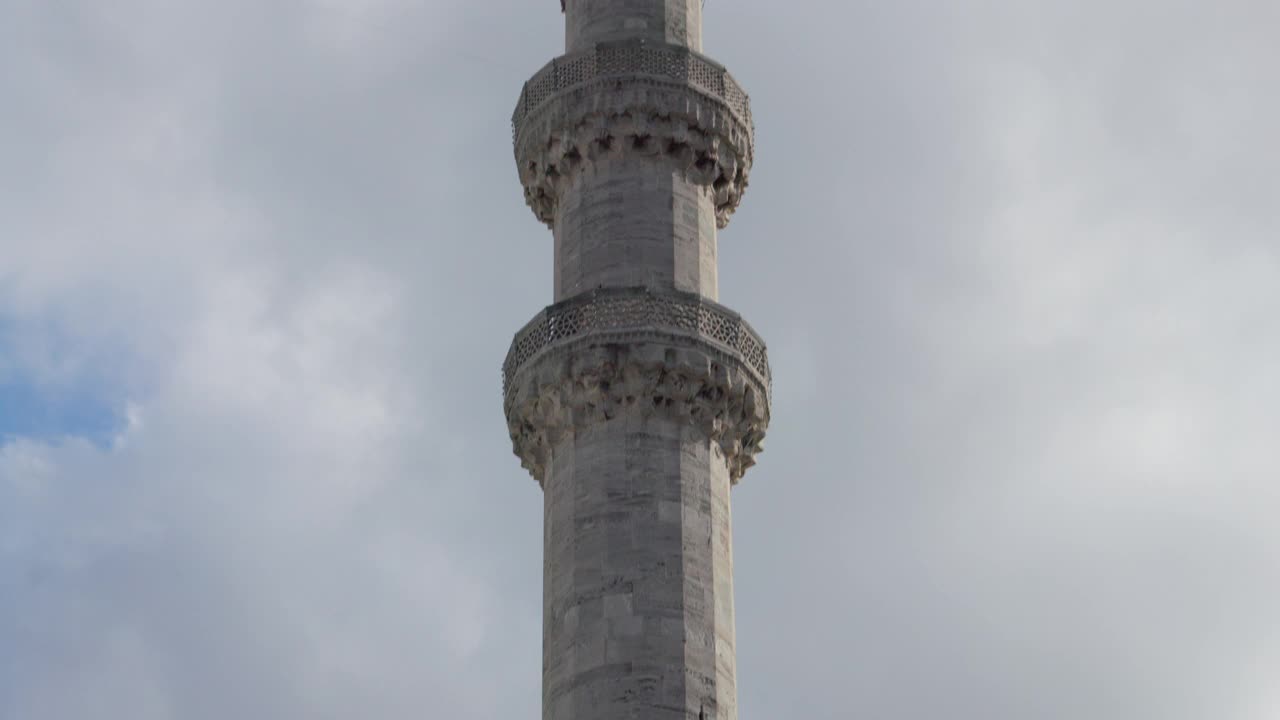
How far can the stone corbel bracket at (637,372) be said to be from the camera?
24.6 m

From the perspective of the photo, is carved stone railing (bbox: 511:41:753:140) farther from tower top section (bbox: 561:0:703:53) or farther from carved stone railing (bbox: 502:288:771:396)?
carved stone railing (bbox: 502:288:771:396)

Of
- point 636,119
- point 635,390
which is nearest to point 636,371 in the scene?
point 635,390

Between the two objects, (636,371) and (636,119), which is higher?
(636,119)

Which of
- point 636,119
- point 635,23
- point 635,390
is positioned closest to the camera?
point 635,390

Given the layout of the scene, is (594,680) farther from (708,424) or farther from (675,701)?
(708,424)

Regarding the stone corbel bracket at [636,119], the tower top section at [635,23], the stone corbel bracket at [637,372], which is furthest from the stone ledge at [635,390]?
the tower top section at [635,23]

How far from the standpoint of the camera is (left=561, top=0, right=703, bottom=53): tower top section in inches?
1101

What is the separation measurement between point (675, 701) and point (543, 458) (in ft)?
12.6

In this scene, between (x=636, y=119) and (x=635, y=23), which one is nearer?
(x=636, y=119)

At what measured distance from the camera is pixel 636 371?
24625mm

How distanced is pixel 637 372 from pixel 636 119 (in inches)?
144

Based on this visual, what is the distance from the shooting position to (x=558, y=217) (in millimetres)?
27312

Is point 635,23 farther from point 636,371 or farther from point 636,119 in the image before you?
point 636,371

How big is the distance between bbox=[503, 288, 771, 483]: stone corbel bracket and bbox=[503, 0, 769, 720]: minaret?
22mm
